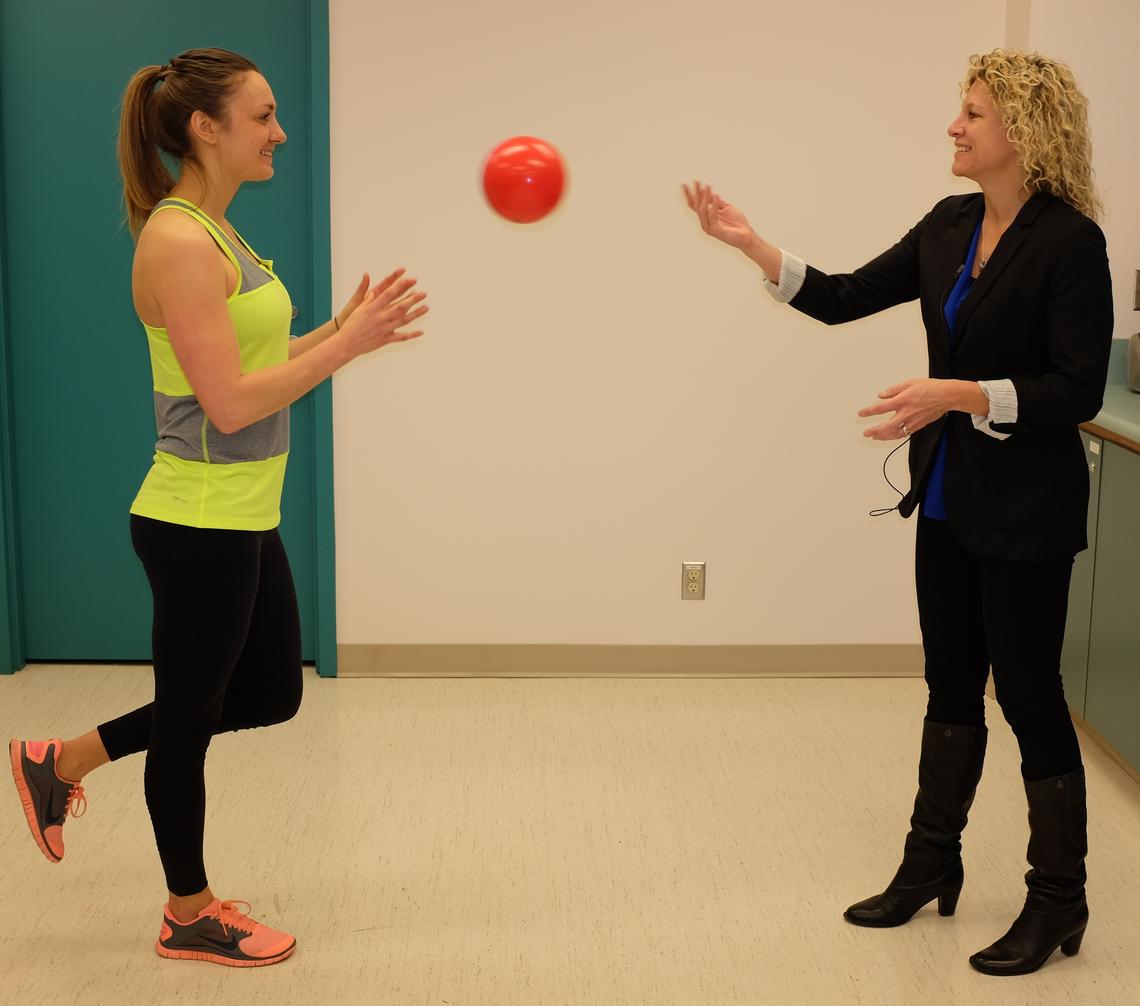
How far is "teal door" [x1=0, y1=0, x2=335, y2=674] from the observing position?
3.87 meters

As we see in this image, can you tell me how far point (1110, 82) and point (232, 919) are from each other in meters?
3.07

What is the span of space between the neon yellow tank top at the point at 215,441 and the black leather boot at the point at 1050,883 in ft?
4.89

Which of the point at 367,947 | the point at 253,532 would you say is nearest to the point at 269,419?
the point at 253,532

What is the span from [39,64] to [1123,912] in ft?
11.2

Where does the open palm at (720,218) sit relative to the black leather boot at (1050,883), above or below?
above

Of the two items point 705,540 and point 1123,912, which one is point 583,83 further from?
point 1123,912

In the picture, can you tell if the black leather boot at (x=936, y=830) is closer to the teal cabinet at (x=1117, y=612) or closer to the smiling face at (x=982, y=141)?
the teal cabinet at (x=1117, y=612)

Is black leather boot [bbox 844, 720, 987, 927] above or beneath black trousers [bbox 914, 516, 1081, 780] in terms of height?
beneath

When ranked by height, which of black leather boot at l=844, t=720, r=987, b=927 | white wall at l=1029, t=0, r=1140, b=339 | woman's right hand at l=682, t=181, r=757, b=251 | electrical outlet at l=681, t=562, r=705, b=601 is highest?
white wall at l=1029, t=0, r=1140, b=339

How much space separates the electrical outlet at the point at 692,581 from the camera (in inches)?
163

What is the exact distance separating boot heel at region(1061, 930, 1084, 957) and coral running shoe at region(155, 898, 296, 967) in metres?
1.44

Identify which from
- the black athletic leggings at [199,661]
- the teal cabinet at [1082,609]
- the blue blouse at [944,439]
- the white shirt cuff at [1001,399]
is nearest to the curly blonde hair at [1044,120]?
the blue blouse at [944,439]

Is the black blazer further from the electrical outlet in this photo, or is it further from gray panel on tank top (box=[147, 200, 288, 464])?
the electrical outlet

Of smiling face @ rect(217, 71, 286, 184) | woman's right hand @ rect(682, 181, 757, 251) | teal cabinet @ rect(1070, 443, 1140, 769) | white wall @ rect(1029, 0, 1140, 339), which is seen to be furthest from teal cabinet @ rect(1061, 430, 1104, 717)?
smiling face @ rect(217, 71, 286, 184)
